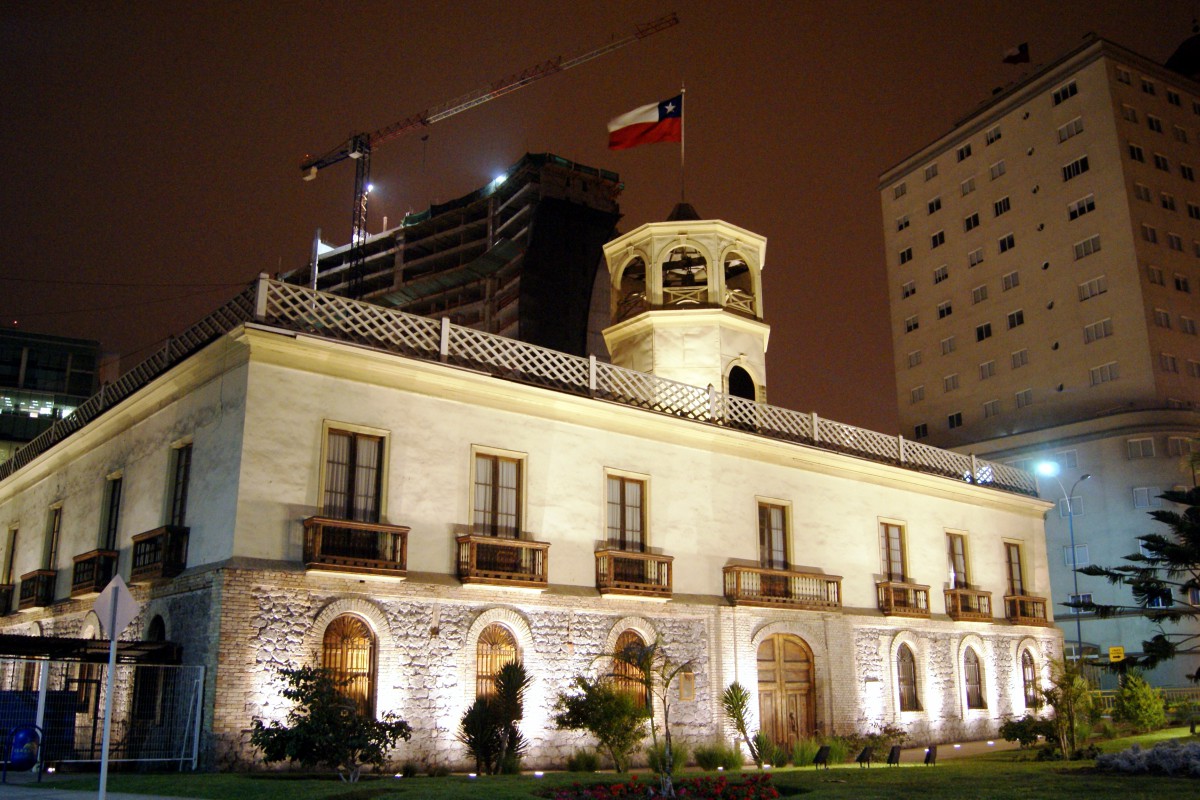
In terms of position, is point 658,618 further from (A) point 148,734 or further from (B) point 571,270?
(B) point 571,270

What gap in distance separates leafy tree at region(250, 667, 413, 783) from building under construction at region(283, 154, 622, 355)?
5356 centimetres

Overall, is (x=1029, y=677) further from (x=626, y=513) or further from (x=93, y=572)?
(x=93, y=572)

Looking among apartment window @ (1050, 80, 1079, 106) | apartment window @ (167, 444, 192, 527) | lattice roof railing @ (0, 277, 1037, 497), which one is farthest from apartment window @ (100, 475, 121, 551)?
apartment window @ (1050, 80, 1079, 106)

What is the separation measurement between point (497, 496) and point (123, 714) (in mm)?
8604

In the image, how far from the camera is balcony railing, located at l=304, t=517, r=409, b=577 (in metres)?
19.3

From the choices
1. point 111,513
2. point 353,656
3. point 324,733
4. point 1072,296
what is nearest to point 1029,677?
point 353,656

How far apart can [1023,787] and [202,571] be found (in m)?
14.5

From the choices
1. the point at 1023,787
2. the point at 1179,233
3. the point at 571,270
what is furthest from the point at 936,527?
the point at 571,270

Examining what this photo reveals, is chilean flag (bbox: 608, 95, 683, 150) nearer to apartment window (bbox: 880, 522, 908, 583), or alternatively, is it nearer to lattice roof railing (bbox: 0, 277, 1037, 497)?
lattice roof railing (bbox: 0, 277, 1037, 497)

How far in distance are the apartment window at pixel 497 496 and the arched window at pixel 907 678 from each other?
14074 mm

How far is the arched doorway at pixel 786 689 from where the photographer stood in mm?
26970

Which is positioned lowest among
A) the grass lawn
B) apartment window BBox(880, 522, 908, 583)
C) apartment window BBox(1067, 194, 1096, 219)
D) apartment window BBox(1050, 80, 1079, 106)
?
the grass lawn

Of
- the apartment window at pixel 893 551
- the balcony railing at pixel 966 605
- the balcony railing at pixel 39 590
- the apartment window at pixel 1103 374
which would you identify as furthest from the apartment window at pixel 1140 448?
the balcony railing at pixel 39 590

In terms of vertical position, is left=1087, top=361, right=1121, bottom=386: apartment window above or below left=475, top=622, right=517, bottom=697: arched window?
above
